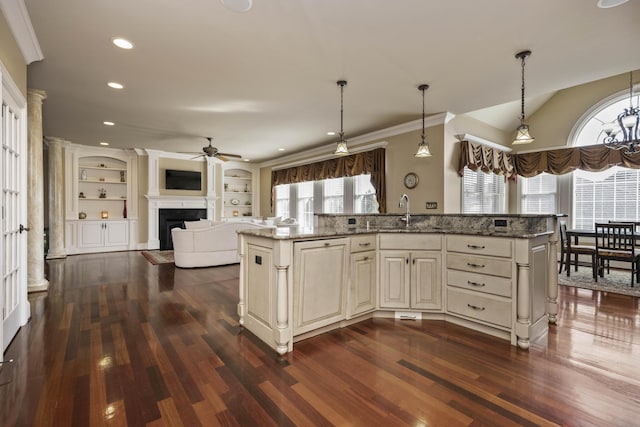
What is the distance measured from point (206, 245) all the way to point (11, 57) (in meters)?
3.58

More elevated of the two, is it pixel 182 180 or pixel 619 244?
pixel 182 180

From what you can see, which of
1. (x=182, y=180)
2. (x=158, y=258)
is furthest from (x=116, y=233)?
(x=158, y=258)

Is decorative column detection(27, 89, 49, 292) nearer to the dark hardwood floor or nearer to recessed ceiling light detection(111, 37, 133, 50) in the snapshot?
the dark hardwood floor

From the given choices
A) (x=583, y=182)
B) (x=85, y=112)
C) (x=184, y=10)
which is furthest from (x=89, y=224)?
(x=583, y=182)

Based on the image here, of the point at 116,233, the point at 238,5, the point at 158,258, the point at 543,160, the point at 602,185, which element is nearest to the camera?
the point at 238,5

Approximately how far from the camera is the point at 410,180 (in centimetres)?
537

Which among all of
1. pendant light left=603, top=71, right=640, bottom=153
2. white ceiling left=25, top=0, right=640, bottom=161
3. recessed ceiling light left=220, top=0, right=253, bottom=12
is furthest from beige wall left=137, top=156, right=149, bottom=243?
pendant light left=603, top=71, right=640, bottom=153

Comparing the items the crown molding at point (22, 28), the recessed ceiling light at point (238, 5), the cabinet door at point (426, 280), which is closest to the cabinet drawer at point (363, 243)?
the cabinet door at point (426, 280)

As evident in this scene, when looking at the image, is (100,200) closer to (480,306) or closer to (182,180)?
(182,180)

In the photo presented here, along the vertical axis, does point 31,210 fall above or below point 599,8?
below

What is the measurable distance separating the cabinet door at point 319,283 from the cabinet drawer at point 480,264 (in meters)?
1.03

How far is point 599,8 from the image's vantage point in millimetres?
2324

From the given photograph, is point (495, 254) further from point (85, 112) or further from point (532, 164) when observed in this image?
point (85, 112)

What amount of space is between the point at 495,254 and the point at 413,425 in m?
1.65
